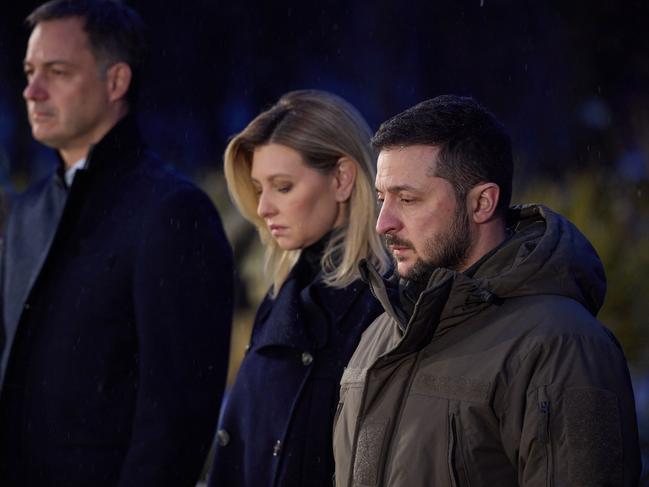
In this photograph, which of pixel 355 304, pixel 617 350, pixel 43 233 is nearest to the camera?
pixel 617 350

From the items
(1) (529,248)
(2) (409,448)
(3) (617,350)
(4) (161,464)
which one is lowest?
(4) (161,464)

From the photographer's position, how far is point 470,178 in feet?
9.15

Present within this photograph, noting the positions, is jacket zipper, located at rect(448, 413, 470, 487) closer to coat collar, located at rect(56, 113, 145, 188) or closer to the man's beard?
the man's beard

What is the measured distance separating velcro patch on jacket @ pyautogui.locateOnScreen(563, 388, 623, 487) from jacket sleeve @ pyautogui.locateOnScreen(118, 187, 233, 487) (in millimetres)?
1546

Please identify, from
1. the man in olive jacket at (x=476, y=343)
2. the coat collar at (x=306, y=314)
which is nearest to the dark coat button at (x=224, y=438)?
the coat collar at (x=306, y=314)

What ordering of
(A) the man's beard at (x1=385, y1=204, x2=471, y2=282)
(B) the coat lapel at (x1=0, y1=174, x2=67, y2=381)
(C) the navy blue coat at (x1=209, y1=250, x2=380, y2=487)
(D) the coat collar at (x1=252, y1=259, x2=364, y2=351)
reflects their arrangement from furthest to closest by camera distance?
(B) the coat lapel at (x1=0, y1=174, x2=67, y2=381) < (D) the coat collar at (x1=252, y1=259, x2=364, y2=351) < (C) the navy blue coat at (x1=209, y1=250, x2=380, y2=487) < (A) the man's beard at (x1=385, y1=204, x2=471, y2=282)

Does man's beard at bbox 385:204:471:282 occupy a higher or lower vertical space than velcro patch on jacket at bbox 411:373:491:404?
higher

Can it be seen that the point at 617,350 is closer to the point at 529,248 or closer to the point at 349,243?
the point at 529,248

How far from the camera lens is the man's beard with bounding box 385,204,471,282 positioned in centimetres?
276

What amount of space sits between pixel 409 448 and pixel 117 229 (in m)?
1.56

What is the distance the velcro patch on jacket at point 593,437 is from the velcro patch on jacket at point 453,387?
19 centimetres

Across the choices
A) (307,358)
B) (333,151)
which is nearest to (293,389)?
(307,358)

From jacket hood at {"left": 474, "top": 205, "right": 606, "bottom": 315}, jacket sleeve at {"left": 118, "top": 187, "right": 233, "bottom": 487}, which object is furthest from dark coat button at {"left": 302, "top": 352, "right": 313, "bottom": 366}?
jacket hood at {"left": 474, "top": 205, "right": 606, "bottom": 315}

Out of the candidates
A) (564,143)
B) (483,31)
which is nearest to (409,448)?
(564,143)
